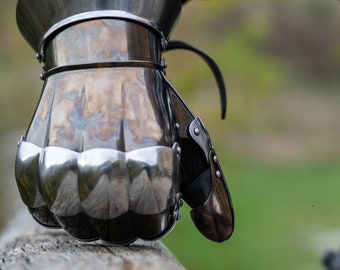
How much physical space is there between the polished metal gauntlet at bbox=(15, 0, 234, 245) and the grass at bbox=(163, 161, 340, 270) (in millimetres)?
1334

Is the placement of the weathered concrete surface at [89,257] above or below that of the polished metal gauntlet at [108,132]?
below

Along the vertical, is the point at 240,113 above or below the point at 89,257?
below

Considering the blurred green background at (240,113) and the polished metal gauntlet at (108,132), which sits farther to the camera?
the blurred green background at (240,113)

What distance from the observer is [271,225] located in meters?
3.84

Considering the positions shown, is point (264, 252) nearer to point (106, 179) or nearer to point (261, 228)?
point (261, 228)

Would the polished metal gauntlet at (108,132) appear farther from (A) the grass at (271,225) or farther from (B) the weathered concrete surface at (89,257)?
(A) the grass at (271,225)

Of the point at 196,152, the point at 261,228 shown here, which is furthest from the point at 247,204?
the point at 196,152

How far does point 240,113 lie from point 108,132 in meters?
3.66

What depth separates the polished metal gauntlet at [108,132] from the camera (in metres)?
0.72

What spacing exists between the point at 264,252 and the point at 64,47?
253 centimetres

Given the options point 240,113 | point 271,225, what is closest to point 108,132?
point 271,225

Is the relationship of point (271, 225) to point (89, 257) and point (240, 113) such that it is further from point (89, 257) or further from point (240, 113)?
point (89, 257)

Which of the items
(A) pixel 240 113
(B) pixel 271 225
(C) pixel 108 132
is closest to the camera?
(C) pixel 108 132

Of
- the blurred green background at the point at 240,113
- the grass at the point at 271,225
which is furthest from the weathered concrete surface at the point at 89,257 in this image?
the blurred green background at the point at 240,113
